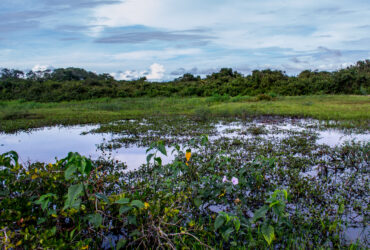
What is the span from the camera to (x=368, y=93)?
2164 cm

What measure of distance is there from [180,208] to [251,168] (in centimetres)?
108

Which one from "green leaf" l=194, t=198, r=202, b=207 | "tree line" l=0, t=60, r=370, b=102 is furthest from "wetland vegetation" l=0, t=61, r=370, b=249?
"tree line" l=0, t=60, r=370, b=102

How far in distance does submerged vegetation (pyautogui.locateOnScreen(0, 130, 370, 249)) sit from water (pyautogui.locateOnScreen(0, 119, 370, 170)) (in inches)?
66.4

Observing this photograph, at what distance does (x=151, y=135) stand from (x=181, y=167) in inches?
215

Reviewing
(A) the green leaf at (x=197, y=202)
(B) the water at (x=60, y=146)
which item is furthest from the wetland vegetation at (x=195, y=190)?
(B) the water at (x=60, y=146)

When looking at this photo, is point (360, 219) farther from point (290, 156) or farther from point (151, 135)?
point (151, 135)

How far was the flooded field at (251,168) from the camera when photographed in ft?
10.9

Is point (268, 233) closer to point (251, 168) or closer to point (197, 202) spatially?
point (197, 202)

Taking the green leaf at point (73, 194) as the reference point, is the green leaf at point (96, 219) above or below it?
below

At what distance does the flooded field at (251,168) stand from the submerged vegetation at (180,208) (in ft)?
0.07

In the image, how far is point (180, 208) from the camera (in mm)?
3480

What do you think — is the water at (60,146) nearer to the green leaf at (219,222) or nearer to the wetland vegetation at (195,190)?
the wetland vegetation at (195,190)

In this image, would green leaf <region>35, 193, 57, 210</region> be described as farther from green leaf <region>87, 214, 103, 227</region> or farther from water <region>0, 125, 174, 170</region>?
water <region>0, 125, 174, 170</region>

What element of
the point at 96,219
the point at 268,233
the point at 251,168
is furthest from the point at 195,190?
the point at 96,219
